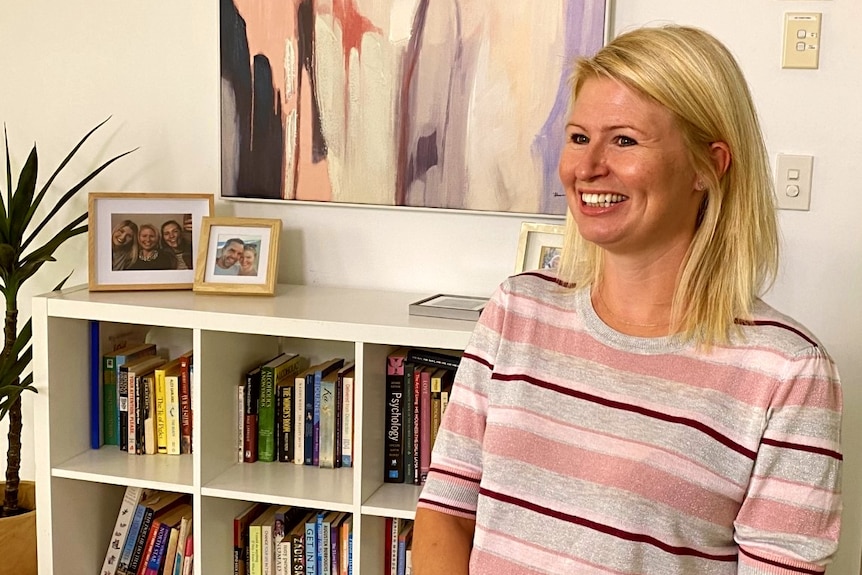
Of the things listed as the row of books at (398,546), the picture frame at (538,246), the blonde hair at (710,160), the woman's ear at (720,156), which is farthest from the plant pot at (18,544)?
the woman's ear at (720,156)

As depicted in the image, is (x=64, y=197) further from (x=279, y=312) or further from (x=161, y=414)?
(x=279, y=312)

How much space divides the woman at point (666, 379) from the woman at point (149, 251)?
1108 mm

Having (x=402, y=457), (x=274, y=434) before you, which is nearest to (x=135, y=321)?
(x=274, y=434)

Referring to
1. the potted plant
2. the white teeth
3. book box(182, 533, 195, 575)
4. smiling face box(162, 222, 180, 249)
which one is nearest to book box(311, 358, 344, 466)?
book box(182, 533, 195, 575)

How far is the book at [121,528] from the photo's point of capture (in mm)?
2314

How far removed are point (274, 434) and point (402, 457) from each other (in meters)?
0.30

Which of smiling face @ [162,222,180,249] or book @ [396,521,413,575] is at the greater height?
smiling face @ [162,222,180,249]

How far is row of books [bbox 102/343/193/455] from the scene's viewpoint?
2.26m

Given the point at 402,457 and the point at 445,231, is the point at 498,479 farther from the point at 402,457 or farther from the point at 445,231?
the point at 445,231

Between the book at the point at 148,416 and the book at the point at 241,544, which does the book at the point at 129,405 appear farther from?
the book at the point at 241,544

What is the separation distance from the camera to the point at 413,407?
2.10 meters

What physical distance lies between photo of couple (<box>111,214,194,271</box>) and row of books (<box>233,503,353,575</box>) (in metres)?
0.58

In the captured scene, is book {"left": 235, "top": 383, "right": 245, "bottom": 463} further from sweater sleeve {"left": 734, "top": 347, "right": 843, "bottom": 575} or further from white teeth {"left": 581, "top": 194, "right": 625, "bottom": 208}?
sweater sleeve {"left": 734, "top": 347, "right": 843, "bottom": 575}

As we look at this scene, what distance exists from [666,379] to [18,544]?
65.0 inches
